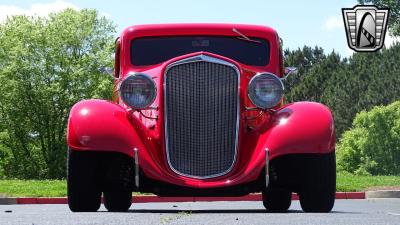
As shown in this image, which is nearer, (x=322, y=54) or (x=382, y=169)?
(x=382, y=169)

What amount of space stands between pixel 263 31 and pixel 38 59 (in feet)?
159

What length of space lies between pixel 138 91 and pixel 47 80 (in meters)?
49.6

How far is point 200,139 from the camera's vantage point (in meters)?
9.93

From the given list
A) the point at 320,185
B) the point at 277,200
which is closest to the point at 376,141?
the point at 277,200

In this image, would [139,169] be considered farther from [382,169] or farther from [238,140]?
[382,169]

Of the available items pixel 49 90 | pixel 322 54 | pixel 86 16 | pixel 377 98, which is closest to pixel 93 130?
pixel 49 90

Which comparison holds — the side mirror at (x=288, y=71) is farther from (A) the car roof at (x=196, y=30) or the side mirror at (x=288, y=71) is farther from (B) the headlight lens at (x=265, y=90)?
(B) the headlight lens at (x=265, y=90)

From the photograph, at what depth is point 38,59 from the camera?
193ft

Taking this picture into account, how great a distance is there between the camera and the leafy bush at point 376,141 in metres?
81.6

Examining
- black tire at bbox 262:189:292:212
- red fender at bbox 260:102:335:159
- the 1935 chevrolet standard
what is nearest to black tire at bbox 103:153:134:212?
the 1935 chevrolet standard

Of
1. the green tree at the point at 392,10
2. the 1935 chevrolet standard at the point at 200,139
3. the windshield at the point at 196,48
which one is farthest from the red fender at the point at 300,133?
the green tree at the point at 392,10

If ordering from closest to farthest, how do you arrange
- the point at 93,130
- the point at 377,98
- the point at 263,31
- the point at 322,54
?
the point at 93,130, the point at 263,31, the point at 377,98, the point at 322,54

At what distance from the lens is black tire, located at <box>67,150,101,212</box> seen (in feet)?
32.6

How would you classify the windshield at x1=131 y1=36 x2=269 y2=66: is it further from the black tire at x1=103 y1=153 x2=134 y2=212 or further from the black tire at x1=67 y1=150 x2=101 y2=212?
the black tire at x1=67 y1=150 x2=101 y2=212
